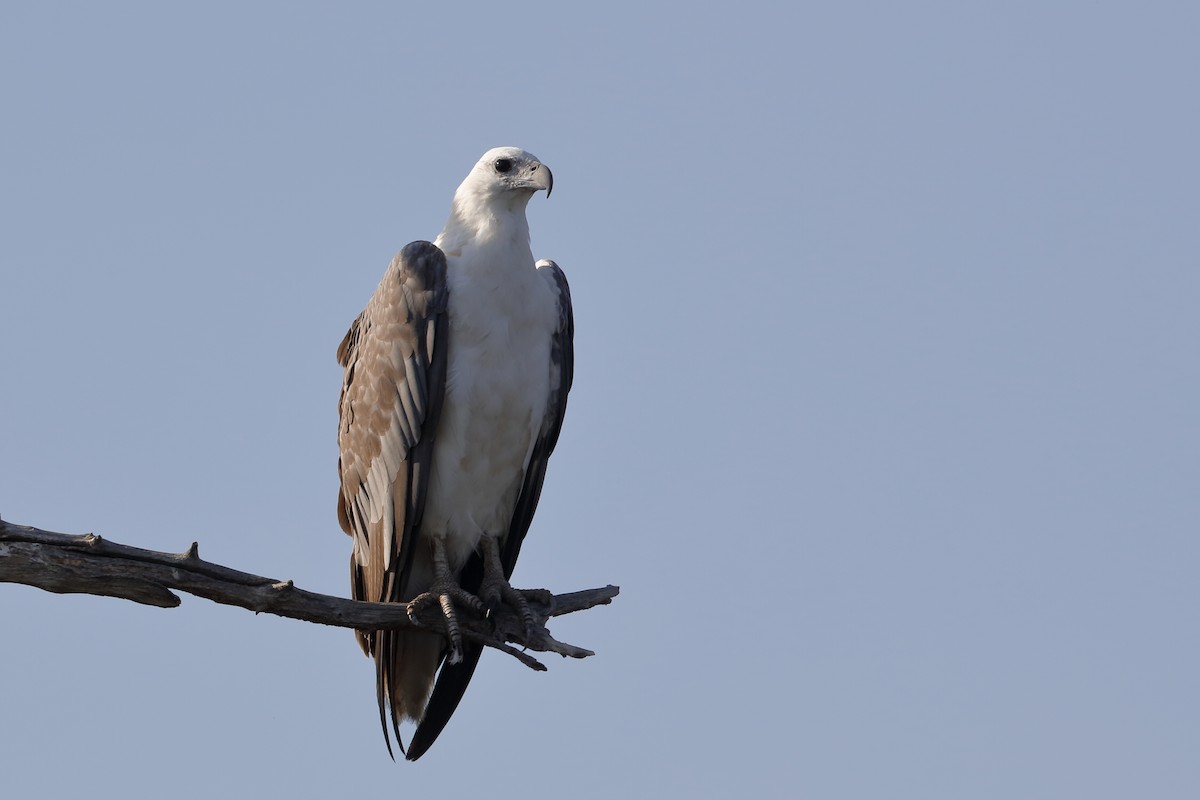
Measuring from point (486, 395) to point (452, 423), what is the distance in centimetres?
21

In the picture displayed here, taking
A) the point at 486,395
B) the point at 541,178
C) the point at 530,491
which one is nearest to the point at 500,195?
the point at 541,178

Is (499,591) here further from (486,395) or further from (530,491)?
(486,395)

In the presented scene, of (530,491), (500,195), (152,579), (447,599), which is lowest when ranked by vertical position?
(152,579)

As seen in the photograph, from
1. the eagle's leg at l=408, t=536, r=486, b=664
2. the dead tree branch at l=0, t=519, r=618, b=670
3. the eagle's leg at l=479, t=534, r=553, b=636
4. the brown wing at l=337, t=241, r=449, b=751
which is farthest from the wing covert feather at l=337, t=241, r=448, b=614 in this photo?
the dead tree branch at l=0, t=519, r=618, b=670

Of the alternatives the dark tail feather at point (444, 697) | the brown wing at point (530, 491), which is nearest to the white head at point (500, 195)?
the brown wing at point (530, 491)

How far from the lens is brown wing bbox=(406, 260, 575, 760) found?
772 cm

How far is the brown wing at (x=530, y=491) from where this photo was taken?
7723 millimetres

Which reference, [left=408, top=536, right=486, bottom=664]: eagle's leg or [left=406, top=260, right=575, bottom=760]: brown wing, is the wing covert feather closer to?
[left=408, top=536, right=486, bottom=664]: eagle's leg

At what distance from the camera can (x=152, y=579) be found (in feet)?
20.1

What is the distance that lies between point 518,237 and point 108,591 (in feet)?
8.44

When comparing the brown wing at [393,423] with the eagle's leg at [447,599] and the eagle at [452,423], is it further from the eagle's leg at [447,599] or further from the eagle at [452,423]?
the eagle's leg at [447,599]

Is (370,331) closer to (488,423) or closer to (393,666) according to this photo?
(488,423)

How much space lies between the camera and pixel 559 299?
7.72 meters

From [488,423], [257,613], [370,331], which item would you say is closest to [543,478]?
[488,423]
